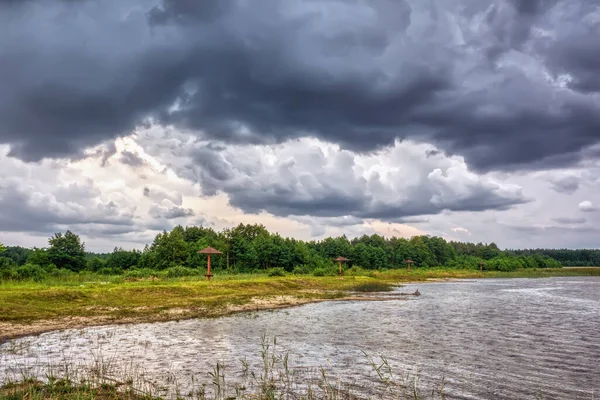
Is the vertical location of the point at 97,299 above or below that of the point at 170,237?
below

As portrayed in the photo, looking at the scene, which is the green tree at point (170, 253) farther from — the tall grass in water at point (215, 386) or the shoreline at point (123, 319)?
the tall grass in water at point (215, 386)

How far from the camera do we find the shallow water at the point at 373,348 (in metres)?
14.3

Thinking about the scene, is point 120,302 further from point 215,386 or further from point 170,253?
point 170,253

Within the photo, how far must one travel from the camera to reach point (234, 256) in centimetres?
10562

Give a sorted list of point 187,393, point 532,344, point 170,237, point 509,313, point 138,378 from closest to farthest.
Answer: point 187,393, point 138,378, point 532,344, point 509,313, point 170,237

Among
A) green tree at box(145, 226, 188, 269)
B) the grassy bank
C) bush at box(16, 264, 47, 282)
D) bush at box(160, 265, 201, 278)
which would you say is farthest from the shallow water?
green tree at box(145, 226, 188, 269)

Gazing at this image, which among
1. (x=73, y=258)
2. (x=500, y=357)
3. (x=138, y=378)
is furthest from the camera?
(x=73, y=258)

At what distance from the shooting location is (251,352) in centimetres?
1867

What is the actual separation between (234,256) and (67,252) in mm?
41290

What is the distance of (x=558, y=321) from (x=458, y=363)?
17867 mm

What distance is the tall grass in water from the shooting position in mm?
10812

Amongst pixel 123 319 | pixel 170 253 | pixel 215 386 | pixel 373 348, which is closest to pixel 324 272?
pixel 170 253

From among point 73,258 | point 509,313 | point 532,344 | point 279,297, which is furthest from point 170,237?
point 532,344

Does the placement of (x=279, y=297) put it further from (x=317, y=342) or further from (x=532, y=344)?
(x=532, y=344)
